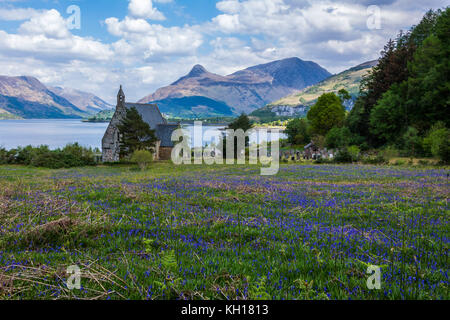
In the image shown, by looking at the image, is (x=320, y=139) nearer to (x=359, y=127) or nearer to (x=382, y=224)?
(x=359, y=127)

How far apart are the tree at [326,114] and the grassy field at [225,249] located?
7061 cm

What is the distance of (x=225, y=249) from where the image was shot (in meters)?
5.31

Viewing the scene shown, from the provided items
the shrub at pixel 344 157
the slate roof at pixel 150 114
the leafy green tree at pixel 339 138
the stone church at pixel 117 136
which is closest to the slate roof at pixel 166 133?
the stone church at pixel 117 136

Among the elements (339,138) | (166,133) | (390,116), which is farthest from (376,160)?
(166,133)

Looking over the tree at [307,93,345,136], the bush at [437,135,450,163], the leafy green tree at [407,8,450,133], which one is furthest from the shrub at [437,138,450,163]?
the tree at [307,93,345,136]

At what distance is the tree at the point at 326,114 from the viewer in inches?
3004

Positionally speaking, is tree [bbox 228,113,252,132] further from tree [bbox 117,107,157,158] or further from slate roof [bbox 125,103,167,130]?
tree [bbox 117,107,157,158]

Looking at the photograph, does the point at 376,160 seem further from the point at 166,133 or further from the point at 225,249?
the point at 166,133

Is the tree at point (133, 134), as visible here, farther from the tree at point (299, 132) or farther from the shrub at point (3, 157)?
the tree at point (299, 132)

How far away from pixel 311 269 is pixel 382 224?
4.13 m

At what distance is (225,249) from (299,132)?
87.4m

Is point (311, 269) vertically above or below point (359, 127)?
below
